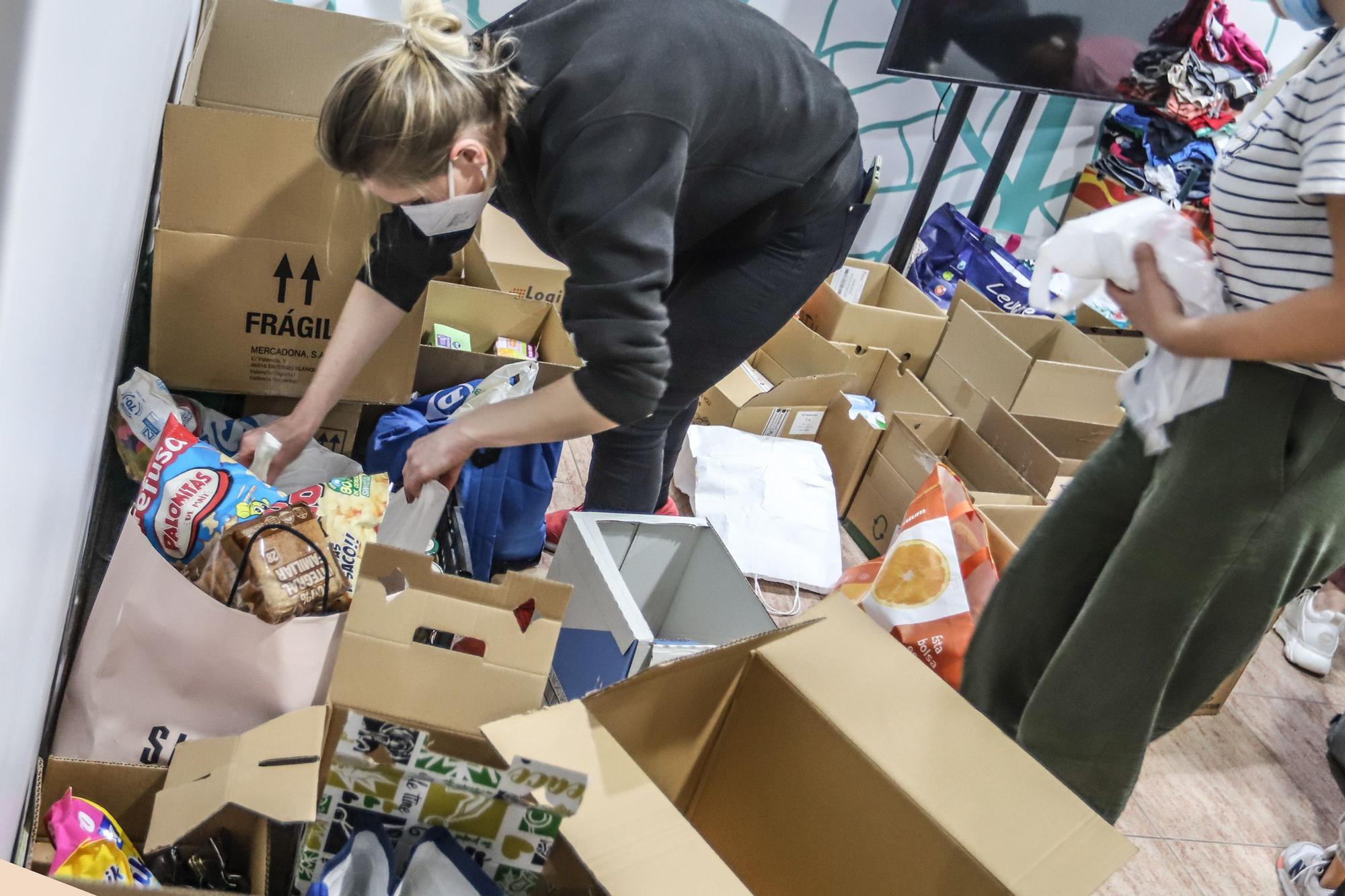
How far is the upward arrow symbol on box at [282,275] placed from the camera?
1456 mm

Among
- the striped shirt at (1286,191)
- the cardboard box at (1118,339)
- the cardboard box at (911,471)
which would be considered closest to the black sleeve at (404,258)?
the striped shirt at (1286,191)

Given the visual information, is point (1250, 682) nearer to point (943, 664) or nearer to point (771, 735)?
point (943, 664)

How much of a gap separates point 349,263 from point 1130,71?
92.7 inches

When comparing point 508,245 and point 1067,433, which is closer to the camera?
point 508,245

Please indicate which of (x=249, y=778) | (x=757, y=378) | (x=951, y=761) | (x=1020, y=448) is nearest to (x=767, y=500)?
(x=757, y=378)

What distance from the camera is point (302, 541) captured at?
3.52 feet

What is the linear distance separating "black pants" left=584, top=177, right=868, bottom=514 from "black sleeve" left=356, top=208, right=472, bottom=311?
0.99ft

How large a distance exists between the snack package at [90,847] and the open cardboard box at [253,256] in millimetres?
684

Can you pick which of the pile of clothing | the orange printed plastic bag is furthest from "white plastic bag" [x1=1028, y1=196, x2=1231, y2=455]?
the pile of clothing

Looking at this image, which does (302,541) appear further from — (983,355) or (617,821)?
(983,355)

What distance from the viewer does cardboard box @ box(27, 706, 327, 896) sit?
34.7 inches

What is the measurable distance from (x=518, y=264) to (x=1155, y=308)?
133cm

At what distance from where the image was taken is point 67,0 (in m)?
0.54

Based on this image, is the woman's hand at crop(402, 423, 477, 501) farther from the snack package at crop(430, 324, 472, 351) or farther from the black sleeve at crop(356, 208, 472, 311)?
the snack package at crop(430, 324, 472, 351)
